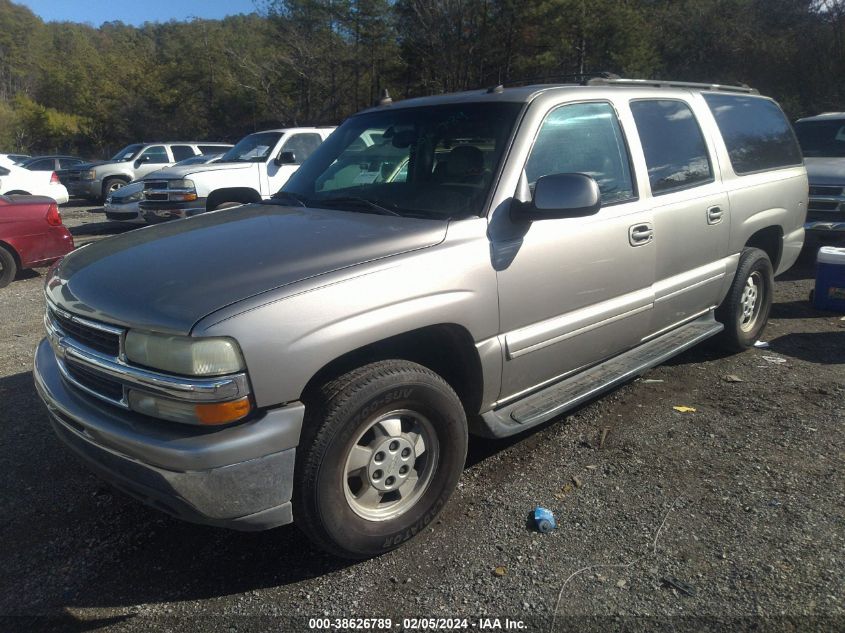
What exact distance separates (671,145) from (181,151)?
59.0ft

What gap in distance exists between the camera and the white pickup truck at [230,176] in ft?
35.1

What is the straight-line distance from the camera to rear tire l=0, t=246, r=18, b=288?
8.25m

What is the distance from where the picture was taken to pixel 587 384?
369 cm

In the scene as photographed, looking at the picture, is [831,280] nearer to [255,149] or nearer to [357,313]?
[357,313]

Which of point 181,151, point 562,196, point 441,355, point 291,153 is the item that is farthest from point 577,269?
point 181,151

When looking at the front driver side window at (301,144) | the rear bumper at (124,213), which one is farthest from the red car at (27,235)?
the rear bumper at (124,213)

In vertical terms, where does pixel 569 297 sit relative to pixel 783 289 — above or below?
above

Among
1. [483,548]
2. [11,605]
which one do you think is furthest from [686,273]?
[11,605]

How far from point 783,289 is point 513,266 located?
5701mm

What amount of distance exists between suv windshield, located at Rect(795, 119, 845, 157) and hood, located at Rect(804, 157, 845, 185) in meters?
0.58

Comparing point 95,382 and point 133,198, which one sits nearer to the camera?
point 95,382

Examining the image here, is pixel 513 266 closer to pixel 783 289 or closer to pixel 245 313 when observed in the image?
pixel 245 313

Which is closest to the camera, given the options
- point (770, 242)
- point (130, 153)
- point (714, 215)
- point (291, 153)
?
point (714, 215)

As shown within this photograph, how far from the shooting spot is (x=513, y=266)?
3.15 m
